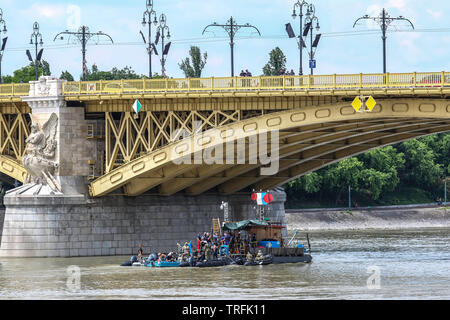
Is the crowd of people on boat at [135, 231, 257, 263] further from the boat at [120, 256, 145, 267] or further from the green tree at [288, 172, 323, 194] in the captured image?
the green tree at [288, 172, 323, 194]

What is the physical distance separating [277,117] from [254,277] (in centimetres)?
1073

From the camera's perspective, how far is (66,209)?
258ft

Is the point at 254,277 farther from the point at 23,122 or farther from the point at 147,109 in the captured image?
the point at 23,122

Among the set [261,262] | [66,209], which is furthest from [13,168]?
[261,262]

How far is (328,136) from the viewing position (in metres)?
78.0

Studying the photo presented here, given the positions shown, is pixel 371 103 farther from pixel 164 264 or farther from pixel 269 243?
pixel 164 264

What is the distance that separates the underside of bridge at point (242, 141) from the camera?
69.5 meters

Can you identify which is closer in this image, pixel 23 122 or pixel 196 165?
pixel 196 165

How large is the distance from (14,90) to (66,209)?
30.4 ft

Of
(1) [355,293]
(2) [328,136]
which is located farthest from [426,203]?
(1) [355,293]

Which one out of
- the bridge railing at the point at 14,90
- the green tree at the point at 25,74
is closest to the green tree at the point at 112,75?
the green tree at the point at 25,74

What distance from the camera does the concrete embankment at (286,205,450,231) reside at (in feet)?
437

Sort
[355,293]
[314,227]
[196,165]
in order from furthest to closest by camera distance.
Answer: [314,227], [196,165], [355,293]

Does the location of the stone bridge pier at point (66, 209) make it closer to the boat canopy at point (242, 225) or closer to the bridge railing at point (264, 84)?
the bridge railing at point (264, 84)
